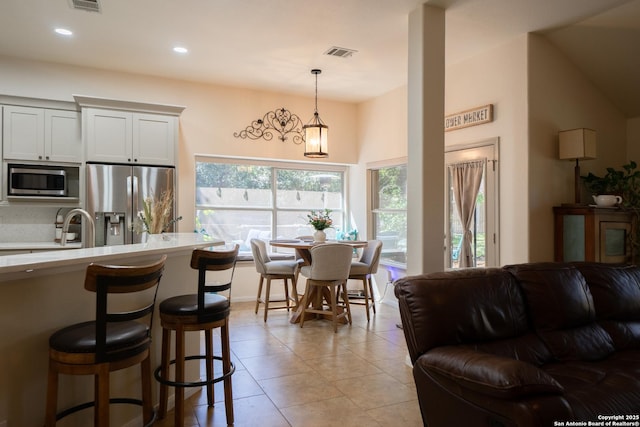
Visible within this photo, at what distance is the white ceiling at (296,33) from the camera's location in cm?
357

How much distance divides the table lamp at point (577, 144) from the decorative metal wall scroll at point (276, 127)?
11.5 ft

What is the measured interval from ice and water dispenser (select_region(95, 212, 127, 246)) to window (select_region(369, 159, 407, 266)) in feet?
11.6

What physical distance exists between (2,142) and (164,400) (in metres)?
3.67

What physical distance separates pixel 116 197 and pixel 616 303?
471 centimetres

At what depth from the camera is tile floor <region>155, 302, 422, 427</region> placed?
262 cm

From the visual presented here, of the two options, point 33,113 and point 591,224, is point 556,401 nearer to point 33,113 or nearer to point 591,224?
point 591,224

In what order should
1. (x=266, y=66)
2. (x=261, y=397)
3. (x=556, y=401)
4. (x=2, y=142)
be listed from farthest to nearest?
1. (x=266, y=66)
2. (x=2, y=142)
3. (x=261, y=397)
4. (x=556, y=401)

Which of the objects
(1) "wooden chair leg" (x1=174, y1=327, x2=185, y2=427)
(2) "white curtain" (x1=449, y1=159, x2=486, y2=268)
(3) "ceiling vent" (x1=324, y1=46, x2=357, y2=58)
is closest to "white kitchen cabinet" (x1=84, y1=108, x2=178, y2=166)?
(3) "ceiling vent" (x1=324, y1=46, x2=357, y2=58)

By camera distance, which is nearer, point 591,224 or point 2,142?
point 591,224

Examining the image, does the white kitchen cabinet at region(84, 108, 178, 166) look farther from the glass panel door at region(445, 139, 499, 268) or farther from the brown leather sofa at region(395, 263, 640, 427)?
the brown leather sofa at region(395, 263, 640, 427)

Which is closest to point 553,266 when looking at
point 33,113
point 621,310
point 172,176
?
point 621,310

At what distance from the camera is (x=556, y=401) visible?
164 cm

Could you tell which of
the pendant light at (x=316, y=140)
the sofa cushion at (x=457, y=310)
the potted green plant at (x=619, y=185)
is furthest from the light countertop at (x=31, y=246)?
the potted green plant at (x=619, y=185)

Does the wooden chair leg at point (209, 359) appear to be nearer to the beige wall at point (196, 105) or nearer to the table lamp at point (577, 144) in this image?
the beige wall at point (196, 105)
